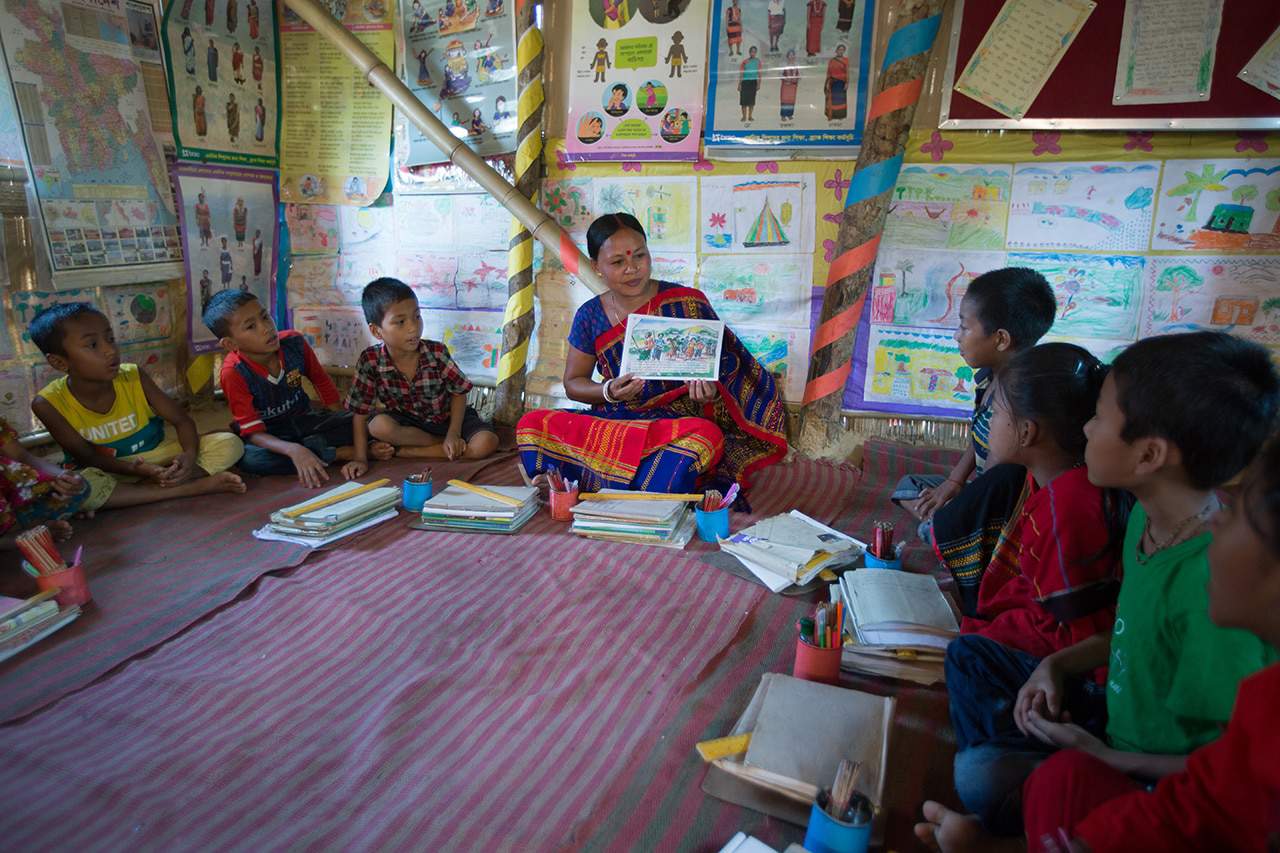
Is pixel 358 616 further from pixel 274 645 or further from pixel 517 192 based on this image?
pixel 517 192

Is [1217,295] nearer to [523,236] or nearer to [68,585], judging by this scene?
[523,236]

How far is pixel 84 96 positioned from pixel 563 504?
108 inches

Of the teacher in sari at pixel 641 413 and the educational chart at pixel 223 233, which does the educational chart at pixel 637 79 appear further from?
the educational chart at pixel 223 233

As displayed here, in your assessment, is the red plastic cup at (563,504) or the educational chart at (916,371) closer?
the red plastic cup at (563,504)

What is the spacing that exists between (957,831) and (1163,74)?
306 cm

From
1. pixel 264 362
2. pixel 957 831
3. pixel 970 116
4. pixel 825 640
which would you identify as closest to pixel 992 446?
pixel 825 640

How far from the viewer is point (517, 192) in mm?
3760

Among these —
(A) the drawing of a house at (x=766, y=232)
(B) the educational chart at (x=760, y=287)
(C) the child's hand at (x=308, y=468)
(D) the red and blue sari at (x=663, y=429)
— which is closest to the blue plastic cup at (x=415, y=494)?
(D) the red and blue sari at (x=663, y=429)

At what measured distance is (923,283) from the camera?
3.39 metres

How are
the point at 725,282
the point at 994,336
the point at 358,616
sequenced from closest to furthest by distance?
the point at 358,616 < the point at 994,336 < the point at 725,282

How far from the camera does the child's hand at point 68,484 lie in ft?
8.41

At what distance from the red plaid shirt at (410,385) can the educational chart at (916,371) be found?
196 centimetres

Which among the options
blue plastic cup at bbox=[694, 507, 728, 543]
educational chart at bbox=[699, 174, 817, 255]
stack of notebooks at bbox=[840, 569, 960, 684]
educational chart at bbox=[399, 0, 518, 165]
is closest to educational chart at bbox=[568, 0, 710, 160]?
educational chart at bbox=[699, 174, 817, 255]

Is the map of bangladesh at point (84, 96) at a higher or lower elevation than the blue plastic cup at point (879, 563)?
higher
